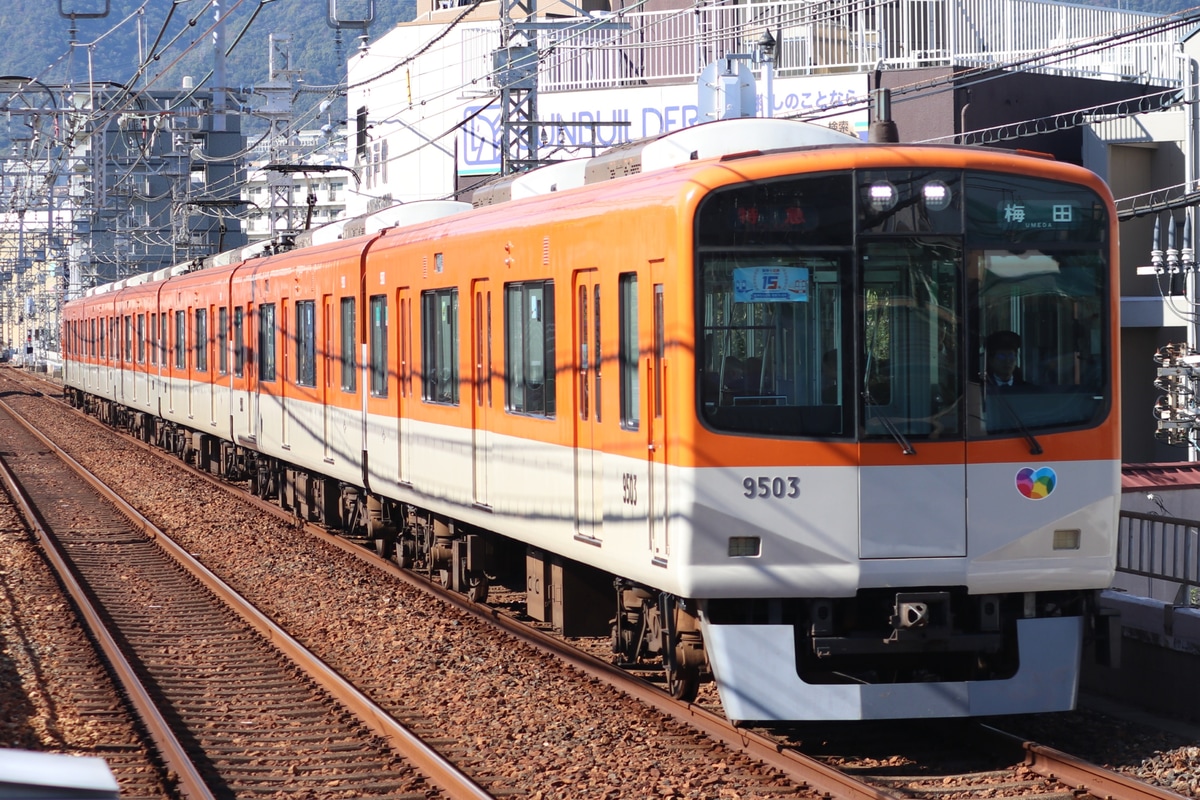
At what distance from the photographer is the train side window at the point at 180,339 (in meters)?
23.5

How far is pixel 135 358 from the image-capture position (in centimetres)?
2903

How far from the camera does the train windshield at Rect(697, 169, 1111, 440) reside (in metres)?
6.82

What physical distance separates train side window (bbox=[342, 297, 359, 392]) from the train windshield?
22.7ft

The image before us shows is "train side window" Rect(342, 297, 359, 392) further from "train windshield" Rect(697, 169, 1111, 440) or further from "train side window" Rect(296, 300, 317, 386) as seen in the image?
"train windshield" Rect(697, 169, 1111, 440)

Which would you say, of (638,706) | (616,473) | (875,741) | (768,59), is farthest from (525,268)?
(768,59)

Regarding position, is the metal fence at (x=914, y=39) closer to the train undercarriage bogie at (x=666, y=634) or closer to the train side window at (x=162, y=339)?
the train side window at (x=162, y=339)

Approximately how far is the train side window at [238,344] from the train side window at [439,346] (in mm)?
7891

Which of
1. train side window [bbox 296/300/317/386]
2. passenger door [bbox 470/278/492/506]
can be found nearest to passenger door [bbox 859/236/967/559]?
passenger door [bbox 470/278/492/506]

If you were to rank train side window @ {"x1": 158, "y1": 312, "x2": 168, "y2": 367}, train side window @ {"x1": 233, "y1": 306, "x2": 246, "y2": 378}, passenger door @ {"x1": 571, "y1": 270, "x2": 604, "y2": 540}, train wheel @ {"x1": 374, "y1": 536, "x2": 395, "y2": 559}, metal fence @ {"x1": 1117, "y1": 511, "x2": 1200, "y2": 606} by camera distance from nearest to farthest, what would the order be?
passenger door @ {"x1": 571, "y1": 270, "x2": 604, "y2": 540}
metal fence @ {"x1": 1117, "y1": 511, "x2": 1200, "y2": 606}
train wheel @ {"x1": 374, "y1": 536, "x2": 395, "y2": 559}
train side window @ {"x1": 233, "y1": 306, "x2": 246, "y2": 378}
train side window @ {"x1": 158, "y1": 312, "x2": 168, "y2": 367}

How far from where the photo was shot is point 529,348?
9062 millimetres

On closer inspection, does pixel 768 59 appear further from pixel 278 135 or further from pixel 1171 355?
pixel 278 135

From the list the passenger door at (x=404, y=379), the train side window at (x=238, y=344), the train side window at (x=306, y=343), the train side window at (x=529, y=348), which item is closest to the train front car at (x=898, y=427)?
the train side window at (x=529, y=348)

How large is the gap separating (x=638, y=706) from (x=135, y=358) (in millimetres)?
22935

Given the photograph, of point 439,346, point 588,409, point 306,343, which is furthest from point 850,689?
point 306,343
